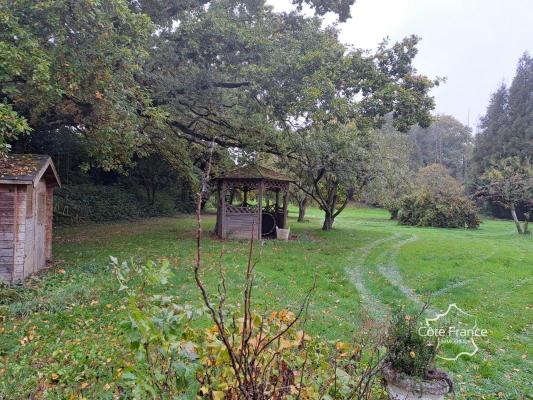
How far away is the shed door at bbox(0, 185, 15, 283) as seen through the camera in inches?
298

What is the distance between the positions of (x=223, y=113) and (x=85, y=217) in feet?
35.8

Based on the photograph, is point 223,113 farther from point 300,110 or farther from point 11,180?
point 11,180

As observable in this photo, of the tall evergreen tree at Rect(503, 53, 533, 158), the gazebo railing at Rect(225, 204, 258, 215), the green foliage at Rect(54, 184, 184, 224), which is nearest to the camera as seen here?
the gazebo railing at Rect(225, 204, 258, 215)

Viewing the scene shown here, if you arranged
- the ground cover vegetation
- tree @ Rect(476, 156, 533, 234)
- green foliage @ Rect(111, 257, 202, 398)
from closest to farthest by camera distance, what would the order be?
green foliage @ Rect(111, 257, 202, 398) → the ground cover vegetation → tree @ Rect(476, 156, 533, 234)

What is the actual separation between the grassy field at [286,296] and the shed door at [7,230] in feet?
1.79

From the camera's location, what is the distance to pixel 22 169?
783 centimetres

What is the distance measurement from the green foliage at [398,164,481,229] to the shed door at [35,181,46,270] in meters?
24.4

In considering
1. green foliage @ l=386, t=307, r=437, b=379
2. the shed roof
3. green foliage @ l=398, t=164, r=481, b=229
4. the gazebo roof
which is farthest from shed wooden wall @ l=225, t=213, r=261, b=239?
green foliage @ l=398, t=164, r=481, b=229

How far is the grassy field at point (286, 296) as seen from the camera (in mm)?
4406

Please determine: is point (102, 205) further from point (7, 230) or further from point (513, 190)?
point (513, 190)

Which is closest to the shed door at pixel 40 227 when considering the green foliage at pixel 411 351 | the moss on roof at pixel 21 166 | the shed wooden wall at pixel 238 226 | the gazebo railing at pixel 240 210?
the moss on roof at pixel 21 166

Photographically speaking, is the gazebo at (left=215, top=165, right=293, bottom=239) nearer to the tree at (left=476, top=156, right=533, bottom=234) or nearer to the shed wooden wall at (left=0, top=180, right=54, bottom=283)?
the shed wooden wall at (left=0, top=180, right=54, bottom=283)

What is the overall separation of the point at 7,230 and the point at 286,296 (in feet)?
18.6

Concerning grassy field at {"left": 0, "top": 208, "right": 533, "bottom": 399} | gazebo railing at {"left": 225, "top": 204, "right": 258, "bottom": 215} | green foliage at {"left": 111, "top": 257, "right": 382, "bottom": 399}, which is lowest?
grassy field at {"left": 0, "top": 208, "right": 533, "bottom": 399}
